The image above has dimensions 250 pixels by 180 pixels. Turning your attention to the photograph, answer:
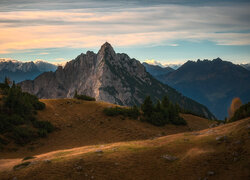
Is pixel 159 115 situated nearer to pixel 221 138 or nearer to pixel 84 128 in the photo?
pixel 84 128

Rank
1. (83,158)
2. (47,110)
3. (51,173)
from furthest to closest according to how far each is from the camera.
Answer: (47,110), (83,158), (51,173)

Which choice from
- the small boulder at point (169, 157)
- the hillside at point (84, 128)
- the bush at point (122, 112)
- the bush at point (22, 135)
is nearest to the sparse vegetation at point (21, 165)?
the hillside at point (84, 128)

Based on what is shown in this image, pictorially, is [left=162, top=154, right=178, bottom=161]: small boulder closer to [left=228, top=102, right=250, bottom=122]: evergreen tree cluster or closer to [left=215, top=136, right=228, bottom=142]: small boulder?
[left=215, top=136, right=228, bottom=142]: small boulder

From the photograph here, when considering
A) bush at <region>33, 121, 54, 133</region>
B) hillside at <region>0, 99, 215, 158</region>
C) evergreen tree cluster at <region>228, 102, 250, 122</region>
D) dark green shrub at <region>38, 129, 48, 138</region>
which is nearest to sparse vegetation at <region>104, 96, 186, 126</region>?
hillside at <region>0, 99, 215, 158</region>

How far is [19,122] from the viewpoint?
4594 cm

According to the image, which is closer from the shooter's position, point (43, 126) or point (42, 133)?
point (42, 133)

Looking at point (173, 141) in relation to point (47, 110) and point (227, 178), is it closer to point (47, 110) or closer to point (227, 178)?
point (227, 178)

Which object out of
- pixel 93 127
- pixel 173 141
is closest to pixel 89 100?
pixel 93 127

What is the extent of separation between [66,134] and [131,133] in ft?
47.2

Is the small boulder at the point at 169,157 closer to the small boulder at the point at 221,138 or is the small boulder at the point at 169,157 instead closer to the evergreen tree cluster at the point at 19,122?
the small boulder at the point at 221,138

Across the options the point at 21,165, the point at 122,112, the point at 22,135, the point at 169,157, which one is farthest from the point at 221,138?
the point at 22,135

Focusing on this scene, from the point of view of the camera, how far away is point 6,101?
4872cm

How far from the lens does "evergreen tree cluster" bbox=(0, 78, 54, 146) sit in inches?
1678

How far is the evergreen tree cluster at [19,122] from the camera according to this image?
4262 cm
